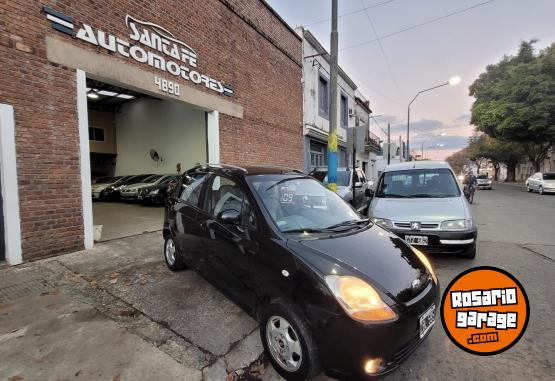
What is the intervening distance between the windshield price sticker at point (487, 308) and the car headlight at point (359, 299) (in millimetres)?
684

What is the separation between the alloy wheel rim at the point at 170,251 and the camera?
452 centimetres

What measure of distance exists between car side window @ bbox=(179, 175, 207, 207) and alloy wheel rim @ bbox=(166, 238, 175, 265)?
756mm

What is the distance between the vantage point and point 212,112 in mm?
9062

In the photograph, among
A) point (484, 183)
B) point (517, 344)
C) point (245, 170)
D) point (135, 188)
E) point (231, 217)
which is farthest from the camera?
point (484, 183)

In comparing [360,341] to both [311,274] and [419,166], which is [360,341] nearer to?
[311,274]

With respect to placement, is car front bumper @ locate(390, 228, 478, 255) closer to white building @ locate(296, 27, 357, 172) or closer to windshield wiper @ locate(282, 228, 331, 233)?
windshield wiper @ locate(282, 228, 331, 233)

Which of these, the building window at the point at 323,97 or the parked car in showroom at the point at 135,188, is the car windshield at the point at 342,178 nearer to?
the building window at the point at 323,97

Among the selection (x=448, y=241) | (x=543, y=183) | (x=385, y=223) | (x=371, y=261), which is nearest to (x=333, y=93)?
(x=385, y=223)

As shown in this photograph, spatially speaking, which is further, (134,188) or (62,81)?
(134,188)

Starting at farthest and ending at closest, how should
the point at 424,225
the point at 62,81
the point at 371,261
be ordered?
the point at 62,81 → the point at 424,225 → the point at 371,261

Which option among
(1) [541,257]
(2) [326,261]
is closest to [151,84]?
(2) [326,261]

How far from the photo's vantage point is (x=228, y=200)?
11.1 ft

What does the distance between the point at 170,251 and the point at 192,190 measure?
112 centimetres

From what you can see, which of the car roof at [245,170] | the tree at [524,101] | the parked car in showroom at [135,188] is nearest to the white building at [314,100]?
the parked car in showroom at [135,188]
